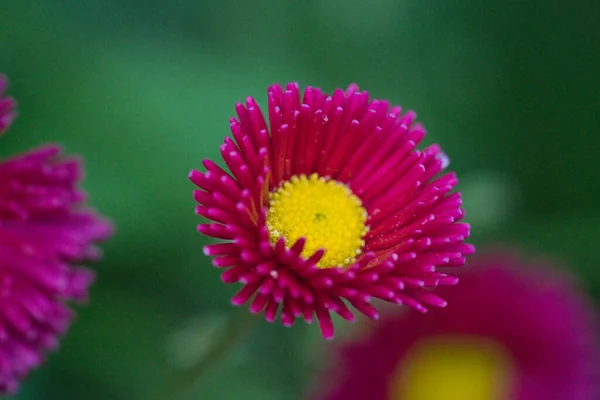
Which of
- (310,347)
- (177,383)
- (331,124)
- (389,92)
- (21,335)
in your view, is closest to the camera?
(21,335)

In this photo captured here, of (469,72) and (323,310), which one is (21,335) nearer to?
(323,310)

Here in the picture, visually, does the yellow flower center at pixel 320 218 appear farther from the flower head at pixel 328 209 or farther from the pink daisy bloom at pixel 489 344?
the pink daisy bloom at pixel 489 344

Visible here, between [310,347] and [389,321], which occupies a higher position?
[389,321]

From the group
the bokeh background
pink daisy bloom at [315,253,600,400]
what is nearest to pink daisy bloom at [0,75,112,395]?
the bokeh background

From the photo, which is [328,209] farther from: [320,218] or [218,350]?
[218,350]

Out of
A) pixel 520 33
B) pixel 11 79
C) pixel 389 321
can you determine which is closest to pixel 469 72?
pixel 520 33

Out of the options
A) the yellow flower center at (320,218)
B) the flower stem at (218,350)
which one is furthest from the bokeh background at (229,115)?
the yellow flower center at (320,218)

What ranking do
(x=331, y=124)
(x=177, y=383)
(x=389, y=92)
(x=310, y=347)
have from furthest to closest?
(x=389, y=92)
(x=310, y=347)
(x=177, y=383)
(x=331, y=124)
